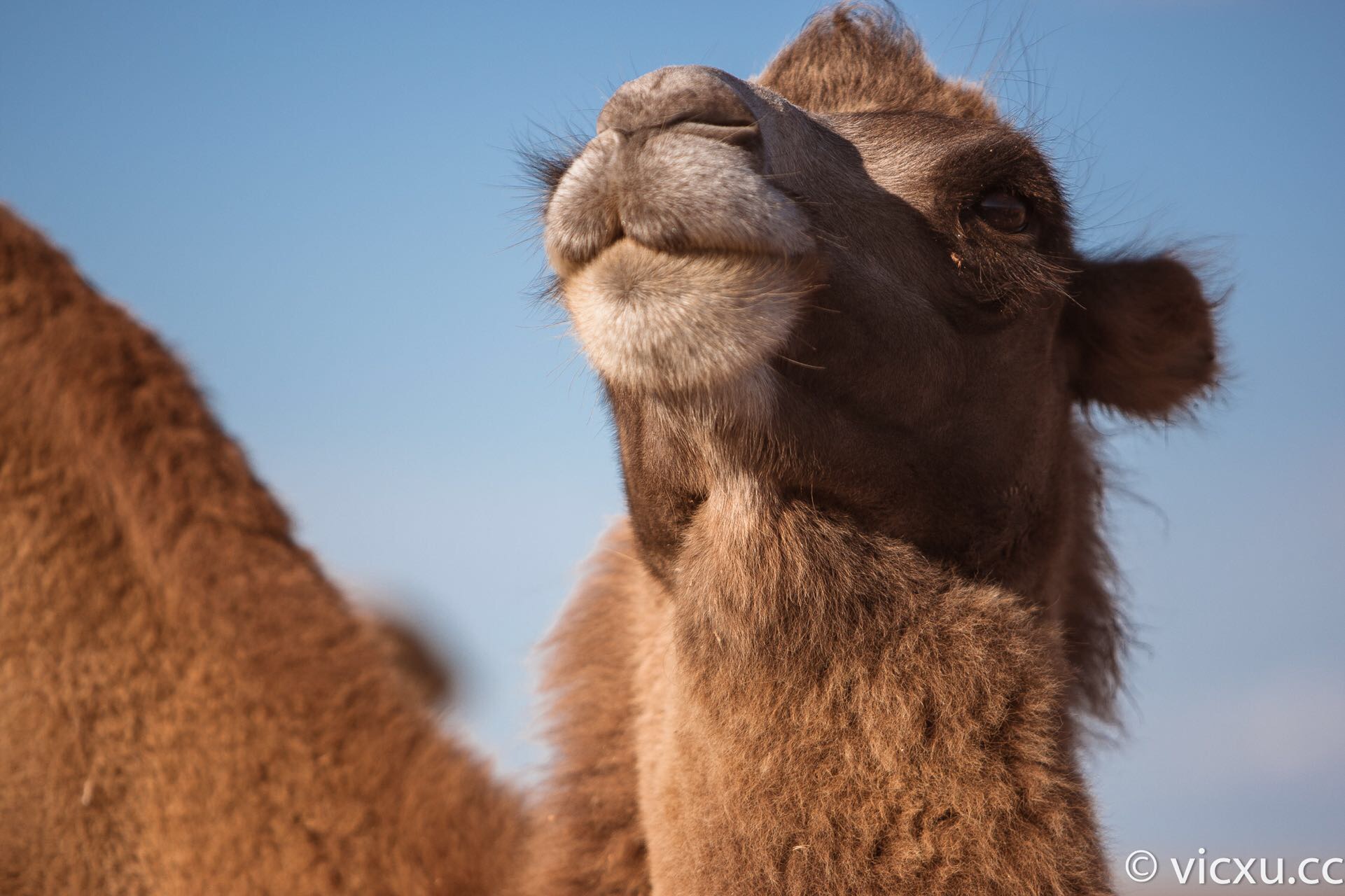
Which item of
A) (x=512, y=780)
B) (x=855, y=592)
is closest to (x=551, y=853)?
(x=512, y=780)

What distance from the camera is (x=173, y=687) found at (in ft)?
12.6

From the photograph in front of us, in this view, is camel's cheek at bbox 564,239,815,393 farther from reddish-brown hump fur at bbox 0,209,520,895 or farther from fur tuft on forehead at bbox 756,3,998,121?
reddish-brown hump fur at bbox 0,209,520,895

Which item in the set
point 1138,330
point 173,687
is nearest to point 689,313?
point 1138,330

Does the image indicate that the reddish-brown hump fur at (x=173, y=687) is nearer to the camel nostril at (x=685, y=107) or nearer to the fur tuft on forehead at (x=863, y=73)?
the camel nostril at (x=685, y=107)

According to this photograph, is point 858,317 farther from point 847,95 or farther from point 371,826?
point 371,826

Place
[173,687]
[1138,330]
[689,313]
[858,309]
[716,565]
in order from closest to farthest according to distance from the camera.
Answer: [689,313]
[858,309]
[716,565]
[173,687]
[1138,330]

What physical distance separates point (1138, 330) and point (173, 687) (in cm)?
315

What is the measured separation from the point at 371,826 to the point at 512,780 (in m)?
0.62

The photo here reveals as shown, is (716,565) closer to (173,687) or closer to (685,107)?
(685,107)

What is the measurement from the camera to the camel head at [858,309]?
288cm

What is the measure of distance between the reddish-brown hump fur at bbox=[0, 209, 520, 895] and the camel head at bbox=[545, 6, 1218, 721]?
109cm

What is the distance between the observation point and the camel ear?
162 inches

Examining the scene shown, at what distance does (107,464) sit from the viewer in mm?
3998

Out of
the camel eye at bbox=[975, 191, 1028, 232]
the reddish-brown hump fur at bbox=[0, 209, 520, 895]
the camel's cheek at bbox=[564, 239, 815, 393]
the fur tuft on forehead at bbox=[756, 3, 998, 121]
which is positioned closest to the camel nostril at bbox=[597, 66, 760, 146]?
the camel's cheek at bbox=[564, 239, 815, 393]
